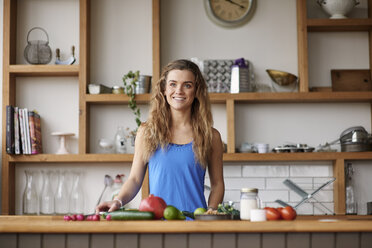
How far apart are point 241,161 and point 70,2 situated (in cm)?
203

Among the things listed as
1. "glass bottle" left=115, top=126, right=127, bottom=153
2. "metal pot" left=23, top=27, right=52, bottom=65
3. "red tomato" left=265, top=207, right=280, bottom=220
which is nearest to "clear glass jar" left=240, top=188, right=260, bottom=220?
"red tomato" left=265, top=207, right=280, bottom=220

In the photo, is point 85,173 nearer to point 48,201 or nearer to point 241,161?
point 48,201

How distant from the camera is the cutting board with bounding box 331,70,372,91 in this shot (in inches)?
191

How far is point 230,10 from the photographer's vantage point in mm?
4953

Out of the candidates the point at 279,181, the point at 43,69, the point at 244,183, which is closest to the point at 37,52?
the point at 43,69

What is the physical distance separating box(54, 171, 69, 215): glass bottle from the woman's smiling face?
239 centimetres

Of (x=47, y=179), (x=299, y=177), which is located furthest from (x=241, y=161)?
(x=47, y=179)

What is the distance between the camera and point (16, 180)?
492 cm

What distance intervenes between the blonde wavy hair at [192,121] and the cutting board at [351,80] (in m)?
2.32

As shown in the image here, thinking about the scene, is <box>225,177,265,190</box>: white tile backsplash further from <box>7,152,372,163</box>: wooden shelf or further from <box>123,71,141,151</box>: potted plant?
<box>123,71,141,151</box>: potted plant

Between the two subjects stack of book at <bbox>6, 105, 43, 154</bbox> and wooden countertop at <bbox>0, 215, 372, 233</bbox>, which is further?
stack of book at <bbox>6, 105, 43, 154</bbox>

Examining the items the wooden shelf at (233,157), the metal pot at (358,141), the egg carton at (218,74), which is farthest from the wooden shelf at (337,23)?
the wooden shelf at (233,157)

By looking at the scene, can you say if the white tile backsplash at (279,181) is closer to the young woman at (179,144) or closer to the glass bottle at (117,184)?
the glass bottle at (117,184)

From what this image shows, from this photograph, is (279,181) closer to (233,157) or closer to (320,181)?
(320,181)
